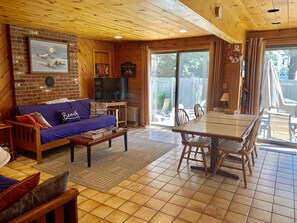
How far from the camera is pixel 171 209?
8.00 feet

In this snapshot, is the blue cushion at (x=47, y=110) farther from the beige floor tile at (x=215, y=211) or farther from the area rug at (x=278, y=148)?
the area rug at (x=278, y=148)

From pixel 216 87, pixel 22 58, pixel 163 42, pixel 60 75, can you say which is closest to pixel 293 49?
pixel 216 87

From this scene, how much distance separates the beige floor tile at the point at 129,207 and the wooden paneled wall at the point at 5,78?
2951mm

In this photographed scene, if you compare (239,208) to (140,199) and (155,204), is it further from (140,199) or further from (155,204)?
(140,199)

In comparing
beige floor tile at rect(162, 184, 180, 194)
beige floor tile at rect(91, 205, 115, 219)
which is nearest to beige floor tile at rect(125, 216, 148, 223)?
beige floor tile at rect(91, 205, 115, 219)

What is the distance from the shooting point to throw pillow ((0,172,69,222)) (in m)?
1.26

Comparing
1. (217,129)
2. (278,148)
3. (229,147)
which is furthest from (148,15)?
(278,148)

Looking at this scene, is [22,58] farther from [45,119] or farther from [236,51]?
[236,51]

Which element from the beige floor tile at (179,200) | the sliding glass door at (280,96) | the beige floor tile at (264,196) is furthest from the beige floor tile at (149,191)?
the sliding glass door at (280,96)

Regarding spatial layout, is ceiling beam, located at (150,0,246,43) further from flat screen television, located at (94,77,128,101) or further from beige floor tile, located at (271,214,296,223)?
flat screen television, located at (94,77,128,101)

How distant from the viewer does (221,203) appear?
100 inches

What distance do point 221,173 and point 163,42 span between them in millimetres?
3660

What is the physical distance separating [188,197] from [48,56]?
3797 millimetres

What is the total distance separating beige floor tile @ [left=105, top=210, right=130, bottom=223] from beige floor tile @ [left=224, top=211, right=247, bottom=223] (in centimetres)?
100
